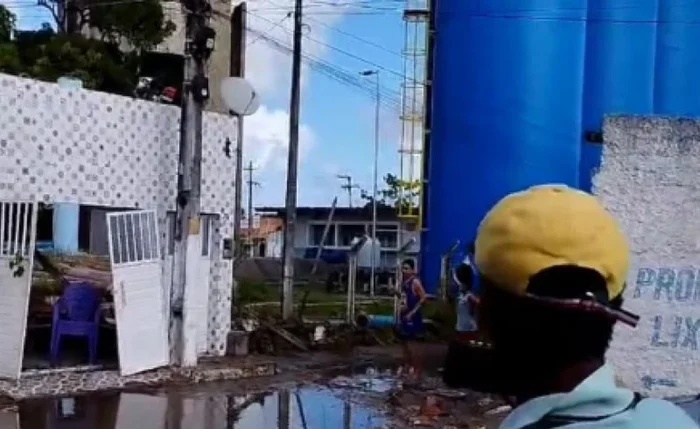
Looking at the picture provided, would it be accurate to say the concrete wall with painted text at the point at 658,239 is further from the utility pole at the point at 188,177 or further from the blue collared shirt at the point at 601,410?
the utility pole at the point at 188,177

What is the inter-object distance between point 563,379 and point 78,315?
12.1 m

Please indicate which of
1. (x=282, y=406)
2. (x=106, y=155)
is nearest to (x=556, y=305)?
(x=282, y=406)

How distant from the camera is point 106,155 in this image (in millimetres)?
12781

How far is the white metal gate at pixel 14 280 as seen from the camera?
11594 millimetres

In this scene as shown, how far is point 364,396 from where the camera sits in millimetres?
12836

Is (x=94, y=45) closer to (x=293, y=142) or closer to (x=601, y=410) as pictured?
(x=293, y=142)

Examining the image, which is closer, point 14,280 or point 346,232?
point 14,280

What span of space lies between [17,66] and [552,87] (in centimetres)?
1049

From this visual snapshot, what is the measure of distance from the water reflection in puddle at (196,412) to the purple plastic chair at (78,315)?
4.32 feet

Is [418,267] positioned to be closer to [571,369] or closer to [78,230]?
[78,230]

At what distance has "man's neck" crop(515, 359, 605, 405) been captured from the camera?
161cm

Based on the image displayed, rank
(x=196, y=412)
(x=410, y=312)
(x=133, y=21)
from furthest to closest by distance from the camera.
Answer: (x=133, y=21)
(x=410, y=312)
(x=196, y=412)

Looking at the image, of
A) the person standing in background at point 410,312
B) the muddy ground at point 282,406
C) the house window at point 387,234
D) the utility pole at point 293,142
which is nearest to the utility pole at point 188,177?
the muddy ground at point 282,406

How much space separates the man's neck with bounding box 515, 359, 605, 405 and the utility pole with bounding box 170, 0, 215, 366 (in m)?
11.9
